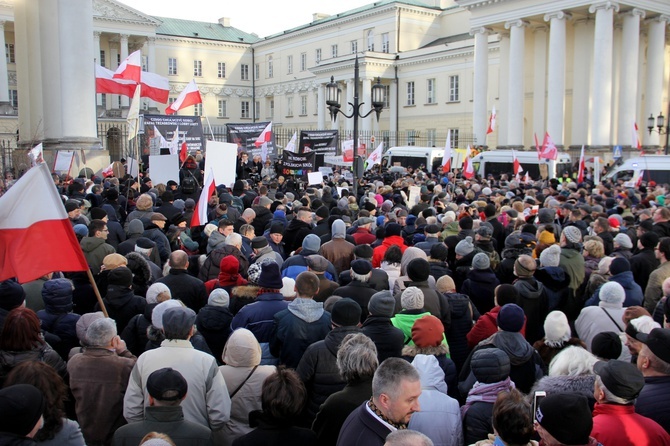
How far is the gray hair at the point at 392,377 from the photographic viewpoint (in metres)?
3.52

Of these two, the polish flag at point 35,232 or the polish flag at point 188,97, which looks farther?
the polish flag at point 188,97

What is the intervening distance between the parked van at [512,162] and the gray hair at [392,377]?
2891cm

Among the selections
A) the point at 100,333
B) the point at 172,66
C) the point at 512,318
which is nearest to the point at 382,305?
the point at 512,318

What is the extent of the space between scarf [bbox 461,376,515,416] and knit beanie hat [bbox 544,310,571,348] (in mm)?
1023

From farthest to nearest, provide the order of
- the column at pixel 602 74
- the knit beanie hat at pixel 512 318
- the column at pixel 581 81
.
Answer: the column at pixel 581 81, the column at pixel 602 74, the knit beanie hat at pixel 512 318

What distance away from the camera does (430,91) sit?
54.5 m

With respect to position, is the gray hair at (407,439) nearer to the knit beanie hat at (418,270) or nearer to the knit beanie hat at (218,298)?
the knit beanie hat at (218,298)

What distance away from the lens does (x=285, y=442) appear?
375cm

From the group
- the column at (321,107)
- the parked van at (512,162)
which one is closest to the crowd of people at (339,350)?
the parked van at (512,162)

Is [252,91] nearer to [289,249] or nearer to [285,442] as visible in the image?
[289,249]

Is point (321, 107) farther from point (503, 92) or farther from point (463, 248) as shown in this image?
point (463, 248)

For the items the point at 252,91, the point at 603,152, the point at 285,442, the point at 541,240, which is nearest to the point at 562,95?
the point at 603,152

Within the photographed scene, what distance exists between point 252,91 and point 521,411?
2971 inches

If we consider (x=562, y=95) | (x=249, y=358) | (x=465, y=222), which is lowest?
(x=249, y=358)
